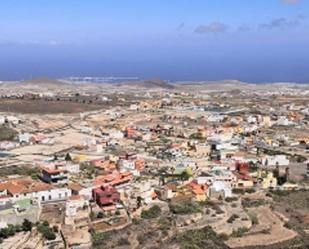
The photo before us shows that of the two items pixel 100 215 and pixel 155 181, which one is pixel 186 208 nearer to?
pixel 100 215

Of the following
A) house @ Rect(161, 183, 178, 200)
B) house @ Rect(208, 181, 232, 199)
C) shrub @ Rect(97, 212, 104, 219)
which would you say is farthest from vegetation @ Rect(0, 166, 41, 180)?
house @ Rect(208, 181, 232, 199)

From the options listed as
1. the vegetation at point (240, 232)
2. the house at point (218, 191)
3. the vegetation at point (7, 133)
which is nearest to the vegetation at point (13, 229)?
the vegetation at point (240, 232)

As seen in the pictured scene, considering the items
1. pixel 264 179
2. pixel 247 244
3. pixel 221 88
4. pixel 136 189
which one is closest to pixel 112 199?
pixel 136 189

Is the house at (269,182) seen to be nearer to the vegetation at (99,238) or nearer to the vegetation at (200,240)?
the vegetation at (200,240)

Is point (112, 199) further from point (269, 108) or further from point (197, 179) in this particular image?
point (269, 108)

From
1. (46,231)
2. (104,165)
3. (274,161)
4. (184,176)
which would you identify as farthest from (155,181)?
(46,231)

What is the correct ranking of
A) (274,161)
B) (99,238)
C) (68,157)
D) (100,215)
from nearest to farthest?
(99,238) < (100,215) < (274,161) < (68,157)

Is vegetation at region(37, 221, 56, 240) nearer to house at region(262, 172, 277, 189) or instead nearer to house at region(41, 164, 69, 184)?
house at region(41, 164, 69, 184)

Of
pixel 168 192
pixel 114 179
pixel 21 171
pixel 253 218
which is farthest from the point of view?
pixel 21 171
